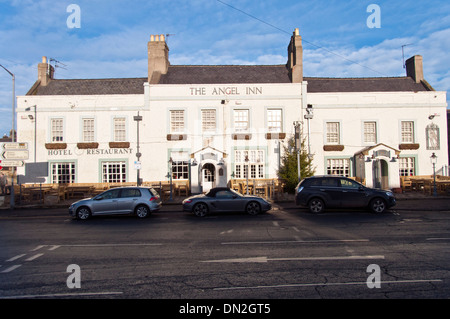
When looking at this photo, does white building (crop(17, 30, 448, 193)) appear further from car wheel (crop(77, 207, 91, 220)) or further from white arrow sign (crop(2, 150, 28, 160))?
car wheel (crop(77, 207, 91, 220))

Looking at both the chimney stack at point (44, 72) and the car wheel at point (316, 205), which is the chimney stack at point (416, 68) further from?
the chimney stack at point (44, 72)

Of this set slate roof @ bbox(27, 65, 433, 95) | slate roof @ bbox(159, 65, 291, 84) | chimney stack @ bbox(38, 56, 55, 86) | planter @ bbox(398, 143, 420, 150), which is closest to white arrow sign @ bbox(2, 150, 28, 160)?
slate roof @ bbox(27, 65, 433, 95)

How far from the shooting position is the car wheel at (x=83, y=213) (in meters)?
14.3

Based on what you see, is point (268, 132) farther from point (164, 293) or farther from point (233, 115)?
point (164, 293)

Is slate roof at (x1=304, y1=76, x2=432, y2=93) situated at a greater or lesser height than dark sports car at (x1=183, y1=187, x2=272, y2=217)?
greater

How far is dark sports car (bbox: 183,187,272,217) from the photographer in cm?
1459

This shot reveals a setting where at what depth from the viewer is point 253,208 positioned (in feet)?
48.2

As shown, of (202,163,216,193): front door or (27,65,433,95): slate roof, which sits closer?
(202,163,216,193): front door

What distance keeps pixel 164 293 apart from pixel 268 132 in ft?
66.7

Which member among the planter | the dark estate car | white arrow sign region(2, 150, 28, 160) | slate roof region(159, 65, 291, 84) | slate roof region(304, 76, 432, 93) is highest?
slate roof region(159, 65, 291, 84)

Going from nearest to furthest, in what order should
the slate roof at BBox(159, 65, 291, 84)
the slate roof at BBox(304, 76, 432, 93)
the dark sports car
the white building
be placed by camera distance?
1. the dark sports car
2. the white building
3. the slate roof at BBox(159, 65, 291, 84)
4. the slate roof at BBox(304, 76, 432, 93)

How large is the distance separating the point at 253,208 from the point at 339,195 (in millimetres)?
3816

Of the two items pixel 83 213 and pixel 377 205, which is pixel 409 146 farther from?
pixel 83 213

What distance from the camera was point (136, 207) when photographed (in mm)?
14500
